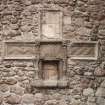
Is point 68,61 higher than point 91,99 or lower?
higher

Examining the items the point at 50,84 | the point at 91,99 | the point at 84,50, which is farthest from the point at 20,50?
the point at 91,99

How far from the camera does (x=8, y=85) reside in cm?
619

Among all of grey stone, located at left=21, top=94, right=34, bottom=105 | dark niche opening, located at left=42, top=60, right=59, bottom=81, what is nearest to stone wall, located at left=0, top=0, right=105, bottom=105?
grey stone, located at left=21, top=94, right=34, bottom=105

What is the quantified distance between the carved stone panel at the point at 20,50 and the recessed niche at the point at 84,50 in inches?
25.5

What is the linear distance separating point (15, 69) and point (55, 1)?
1.35 metres

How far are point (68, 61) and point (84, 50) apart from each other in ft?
1.12

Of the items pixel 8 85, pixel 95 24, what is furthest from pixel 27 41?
pixel 95 24

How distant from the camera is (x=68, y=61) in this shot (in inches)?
244

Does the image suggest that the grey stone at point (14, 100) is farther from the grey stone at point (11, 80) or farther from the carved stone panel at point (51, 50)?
the carved stone panel at point (51, 50)

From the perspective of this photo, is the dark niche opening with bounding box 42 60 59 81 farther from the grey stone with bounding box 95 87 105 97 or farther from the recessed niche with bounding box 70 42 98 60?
the grey stone with bounding box 95 87 105 97

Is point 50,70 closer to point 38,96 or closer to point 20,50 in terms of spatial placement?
point 38,96

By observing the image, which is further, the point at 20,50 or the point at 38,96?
the point at 20,50

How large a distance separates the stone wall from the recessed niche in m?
0.07

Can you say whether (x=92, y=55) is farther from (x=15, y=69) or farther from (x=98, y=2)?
(x=15, y=69)
